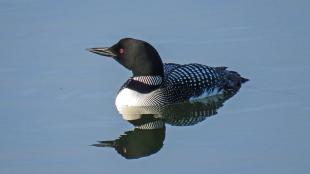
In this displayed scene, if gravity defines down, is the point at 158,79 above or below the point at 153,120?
above

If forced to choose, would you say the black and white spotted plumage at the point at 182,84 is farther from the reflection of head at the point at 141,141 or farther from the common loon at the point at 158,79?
the reflection of head at the point at 141,141

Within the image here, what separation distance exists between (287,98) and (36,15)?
3894mm

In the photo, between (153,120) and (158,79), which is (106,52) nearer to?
(158,79)

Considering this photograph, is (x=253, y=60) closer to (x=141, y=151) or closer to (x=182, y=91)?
Answer: (x=182, y=91)

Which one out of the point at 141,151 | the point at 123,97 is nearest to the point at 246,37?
the point at 123,97

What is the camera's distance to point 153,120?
31.5ft

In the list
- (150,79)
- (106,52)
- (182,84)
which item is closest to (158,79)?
(150,79)

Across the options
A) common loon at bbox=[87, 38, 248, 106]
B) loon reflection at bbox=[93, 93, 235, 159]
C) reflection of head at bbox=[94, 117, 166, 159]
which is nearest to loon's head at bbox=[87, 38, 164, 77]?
common loon at bbox=[87, 38, 248, 106]

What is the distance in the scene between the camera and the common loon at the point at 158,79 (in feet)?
32.1

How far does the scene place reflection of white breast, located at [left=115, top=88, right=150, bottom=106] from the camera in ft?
32.3

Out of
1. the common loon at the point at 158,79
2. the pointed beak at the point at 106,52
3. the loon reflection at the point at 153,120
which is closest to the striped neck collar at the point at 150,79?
the common loon at the point at 158,79

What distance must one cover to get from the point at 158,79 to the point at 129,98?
358 millimetres

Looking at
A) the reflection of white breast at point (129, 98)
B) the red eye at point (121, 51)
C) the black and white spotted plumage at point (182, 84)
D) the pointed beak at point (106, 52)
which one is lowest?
the reflection of white breast at point (129, 98)

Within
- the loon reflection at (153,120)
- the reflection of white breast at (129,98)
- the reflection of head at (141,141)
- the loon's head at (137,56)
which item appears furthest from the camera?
the reflection of white breast at (129,98)
